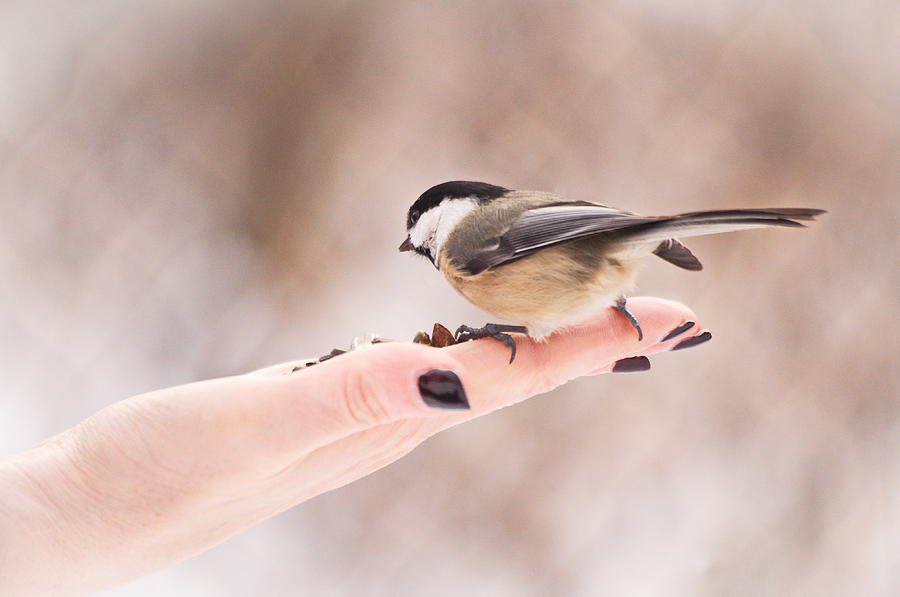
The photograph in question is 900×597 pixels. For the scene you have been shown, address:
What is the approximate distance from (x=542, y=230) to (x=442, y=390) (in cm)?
24

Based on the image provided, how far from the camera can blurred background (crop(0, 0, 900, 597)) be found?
1.43m

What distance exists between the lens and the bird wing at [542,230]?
0.80m

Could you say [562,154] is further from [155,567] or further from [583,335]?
[155,567]

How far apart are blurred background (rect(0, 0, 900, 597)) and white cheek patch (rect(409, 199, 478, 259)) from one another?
447 millimetres

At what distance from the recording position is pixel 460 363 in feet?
2.44

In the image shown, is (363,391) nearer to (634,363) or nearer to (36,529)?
(36,529)

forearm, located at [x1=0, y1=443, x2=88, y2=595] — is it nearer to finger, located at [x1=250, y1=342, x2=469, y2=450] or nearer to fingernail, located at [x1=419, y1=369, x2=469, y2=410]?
finger, located at [x1=250, y1=342, x2=469, y2=450]

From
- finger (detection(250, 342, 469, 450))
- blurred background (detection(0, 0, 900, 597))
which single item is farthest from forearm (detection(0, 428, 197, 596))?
blurred background (detection(0, 0, 900, 597))

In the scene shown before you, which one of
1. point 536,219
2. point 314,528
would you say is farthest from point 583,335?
point 314,528

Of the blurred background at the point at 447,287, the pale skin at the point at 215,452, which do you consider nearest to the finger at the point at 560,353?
the pale skin at the point at 215,452

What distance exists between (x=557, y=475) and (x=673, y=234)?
89 centimetres

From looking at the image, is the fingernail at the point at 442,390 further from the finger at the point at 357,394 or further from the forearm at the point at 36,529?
the forearm at the point at 36,529

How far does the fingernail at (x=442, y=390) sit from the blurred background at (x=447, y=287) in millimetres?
749

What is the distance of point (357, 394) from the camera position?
0.64 metres
